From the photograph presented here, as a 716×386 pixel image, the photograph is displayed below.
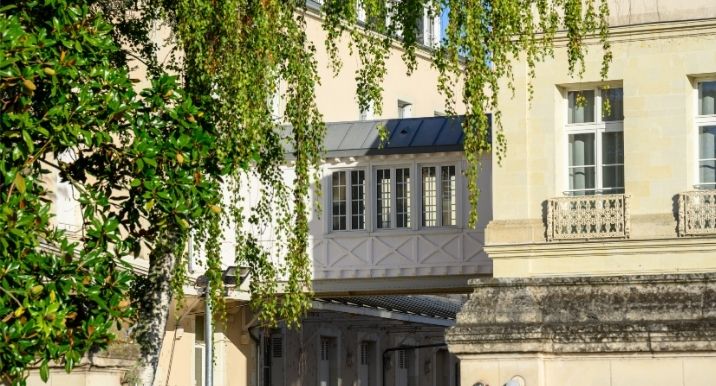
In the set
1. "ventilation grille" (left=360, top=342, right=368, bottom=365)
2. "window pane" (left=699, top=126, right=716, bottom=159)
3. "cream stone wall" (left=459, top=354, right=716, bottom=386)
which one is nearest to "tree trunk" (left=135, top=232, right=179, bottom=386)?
Answer: "cream stone wall" (left=459, top=354, right=716, bottom=386)

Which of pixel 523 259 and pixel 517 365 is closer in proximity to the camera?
pixel 517 365

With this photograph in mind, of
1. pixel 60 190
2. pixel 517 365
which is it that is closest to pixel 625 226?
pixel 517 365

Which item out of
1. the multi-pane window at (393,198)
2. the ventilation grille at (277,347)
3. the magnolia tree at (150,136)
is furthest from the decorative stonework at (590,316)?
the ventilation grille at (277,347)

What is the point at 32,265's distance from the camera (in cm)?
1781

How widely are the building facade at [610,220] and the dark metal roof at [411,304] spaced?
15.1m

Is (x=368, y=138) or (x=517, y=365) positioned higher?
(x=368, y=138)

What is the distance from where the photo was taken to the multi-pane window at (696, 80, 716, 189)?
2836cm

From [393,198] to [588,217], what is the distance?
29.0 ft

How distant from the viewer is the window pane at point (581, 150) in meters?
29.1

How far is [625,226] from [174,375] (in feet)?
47.8

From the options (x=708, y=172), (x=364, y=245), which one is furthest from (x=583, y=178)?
(x=364, y=245)

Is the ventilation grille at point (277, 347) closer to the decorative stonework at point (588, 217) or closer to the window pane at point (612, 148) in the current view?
the decorative stonework at point (588, 217)

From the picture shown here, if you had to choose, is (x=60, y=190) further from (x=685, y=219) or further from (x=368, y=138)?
(x=685, y=219)

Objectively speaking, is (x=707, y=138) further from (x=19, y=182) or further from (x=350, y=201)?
(x=19, y=182)
